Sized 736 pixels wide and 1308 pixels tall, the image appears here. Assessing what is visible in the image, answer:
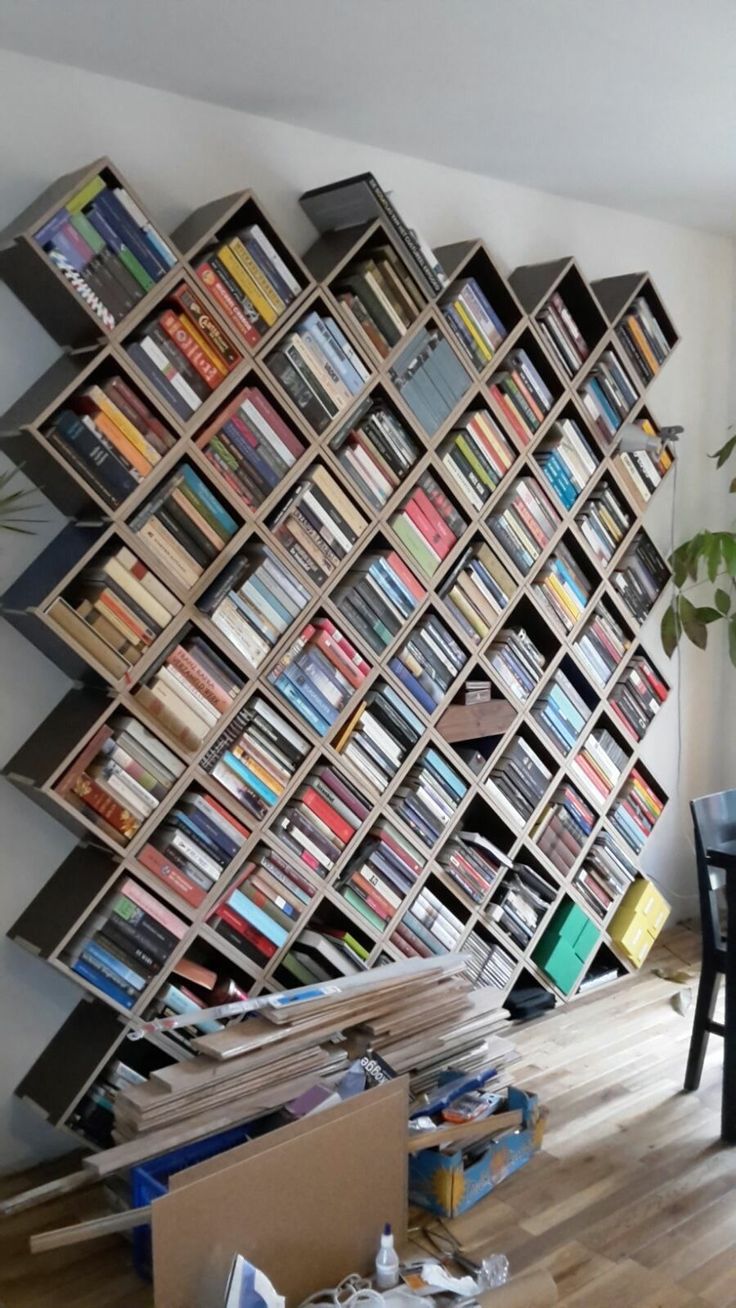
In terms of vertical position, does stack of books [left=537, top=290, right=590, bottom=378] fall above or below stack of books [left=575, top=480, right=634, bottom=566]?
above

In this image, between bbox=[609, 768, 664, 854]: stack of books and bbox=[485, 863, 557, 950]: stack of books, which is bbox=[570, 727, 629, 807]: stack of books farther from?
bbox=[485, 863, 557, 950]: stack of books

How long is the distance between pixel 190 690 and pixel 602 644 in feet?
4.95

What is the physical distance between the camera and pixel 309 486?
2.68 metres

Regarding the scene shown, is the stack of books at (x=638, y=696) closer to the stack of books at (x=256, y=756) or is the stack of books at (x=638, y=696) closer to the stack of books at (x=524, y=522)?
the stack of books at (x=524, y=522)

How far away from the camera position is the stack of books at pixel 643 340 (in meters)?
3.42

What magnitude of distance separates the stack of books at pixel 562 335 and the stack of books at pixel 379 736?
115cm

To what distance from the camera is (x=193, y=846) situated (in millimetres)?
2559

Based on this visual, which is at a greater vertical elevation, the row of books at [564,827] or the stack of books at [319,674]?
the row of books at [564,827]

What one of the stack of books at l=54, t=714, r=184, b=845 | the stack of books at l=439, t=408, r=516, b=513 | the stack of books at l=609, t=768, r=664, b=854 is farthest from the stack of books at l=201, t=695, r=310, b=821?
the stack of books at l=609, t=768, r=664, b=854

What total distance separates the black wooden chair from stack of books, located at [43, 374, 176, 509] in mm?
1598

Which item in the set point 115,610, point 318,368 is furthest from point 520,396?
point 115,610

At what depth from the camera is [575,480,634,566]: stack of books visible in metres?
3.41

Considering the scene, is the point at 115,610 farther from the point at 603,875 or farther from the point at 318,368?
the point at 603,875

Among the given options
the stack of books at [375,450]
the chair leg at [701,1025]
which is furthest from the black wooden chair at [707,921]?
the stack of books at [375,450]
